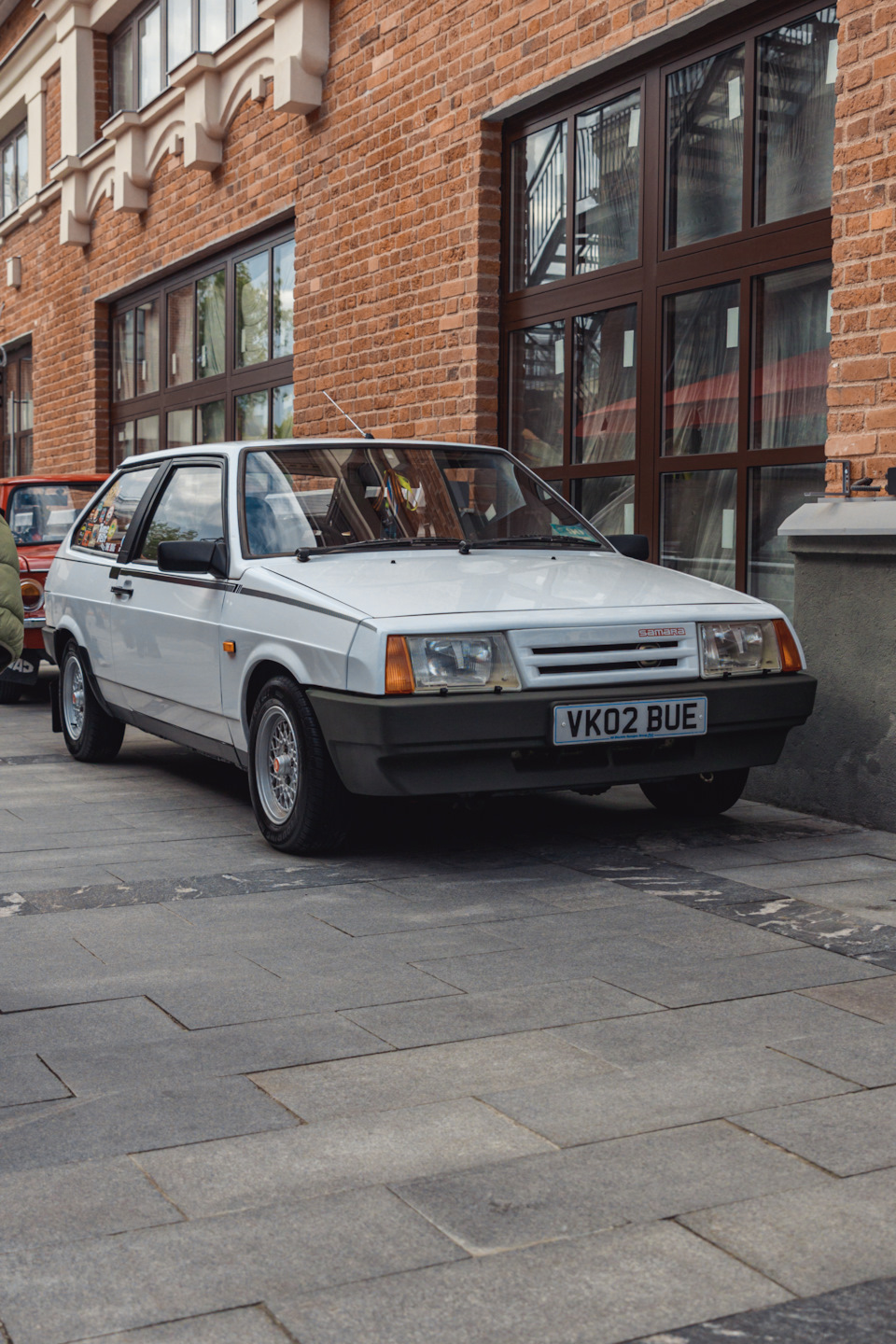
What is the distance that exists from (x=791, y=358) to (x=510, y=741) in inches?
127

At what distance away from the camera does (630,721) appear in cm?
543

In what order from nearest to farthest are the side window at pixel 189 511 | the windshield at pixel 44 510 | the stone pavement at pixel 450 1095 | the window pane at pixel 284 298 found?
the stone pavement at pixel 450 1095, the side window at pixel 189 511, the windshield at pixel 44 510, the window pane at pixel 284 298

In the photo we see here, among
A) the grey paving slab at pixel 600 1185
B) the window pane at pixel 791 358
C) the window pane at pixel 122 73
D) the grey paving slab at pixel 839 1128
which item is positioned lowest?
the grey paving slab at pixel 600 1185

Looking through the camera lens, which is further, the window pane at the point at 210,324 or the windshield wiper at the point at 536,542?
the window pane at the point at 210,324

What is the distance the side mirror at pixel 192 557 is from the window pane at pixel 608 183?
3.57m

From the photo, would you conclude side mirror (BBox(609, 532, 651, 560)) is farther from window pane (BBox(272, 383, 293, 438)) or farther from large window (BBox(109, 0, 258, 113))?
large window (BBox(109, 0, 258, 113))

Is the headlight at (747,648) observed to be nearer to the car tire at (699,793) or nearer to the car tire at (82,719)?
the car tire at (699,793)

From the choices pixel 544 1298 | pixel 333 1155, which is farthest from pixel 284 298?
pixel 544 1298

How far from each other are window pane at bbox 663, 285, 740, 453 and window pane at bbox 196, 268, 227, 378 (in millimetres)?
7005

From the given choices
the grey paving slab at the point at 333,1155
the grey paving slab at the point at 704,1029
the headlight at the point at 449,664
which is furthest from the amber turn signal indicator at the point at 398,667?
the grey paving slab at the point at 333,1155

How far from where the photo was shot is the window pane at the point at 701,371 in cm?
787

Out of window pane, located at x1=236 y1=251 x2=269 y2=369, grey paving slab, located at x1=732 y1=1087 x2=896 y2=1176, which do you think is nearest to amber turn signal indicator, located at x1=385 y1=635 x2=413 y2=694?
grey paving slab, located at x1=732 y1=1087 x2=896 y2=1176

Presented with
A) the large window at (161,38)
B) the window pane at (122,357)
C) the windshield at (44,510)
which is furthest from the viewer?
the window pane at (122,357)

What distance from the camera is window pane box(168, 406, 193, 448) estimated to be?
15344 mm
